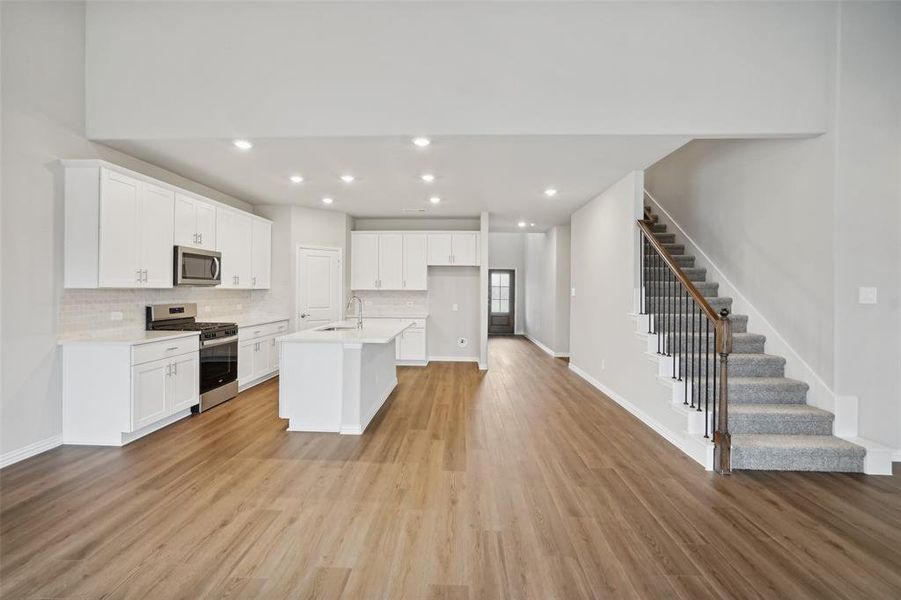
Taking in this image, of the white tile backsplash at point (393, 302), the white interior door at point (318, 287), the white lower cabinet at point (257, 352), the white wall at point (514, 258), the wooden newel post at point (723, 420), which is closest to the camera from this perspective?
the wooden newel post at point (723, 420)

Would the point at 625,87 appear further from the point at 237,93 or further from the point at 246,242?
the point at 246,242

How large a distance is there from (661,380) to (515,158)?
2530 mm

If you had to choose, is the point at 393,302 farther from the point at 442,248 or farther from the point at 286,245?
the point at 286,245

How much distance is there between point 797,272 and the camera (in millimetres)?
3541

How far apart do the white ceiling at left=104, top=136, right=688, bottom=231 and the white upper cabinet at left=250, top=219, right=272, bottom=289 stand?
0.43m

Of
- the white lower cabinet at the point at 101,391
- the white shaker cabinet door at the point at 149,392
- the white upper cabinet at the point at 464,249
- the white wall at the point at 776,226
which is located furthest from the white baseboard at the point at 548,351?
the white lower cabinet at the point at 101,391

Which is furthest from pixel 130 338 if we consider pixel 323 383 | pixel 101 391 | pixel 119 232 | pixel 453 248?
pixel 453 248

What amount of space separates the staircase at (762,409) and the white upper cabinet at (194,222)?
4929mm

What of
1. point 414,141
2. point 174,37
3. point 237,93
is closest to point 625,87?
point 414,141

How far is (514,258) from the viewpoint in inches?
482

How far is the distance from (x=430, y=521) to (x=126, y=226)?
145 inches

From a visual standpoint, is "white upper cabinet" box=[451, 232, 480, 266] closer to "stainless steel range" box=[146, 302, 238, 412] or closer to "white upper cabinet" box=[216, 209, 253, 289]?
"white upper cabinet" box=[216, 209, 253, 289]

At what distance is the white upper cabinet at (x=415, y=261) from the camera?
7.12 meters

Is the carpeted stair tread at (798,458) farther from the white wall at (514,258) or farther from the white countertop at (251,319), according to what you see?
the white wall at (514,258)
